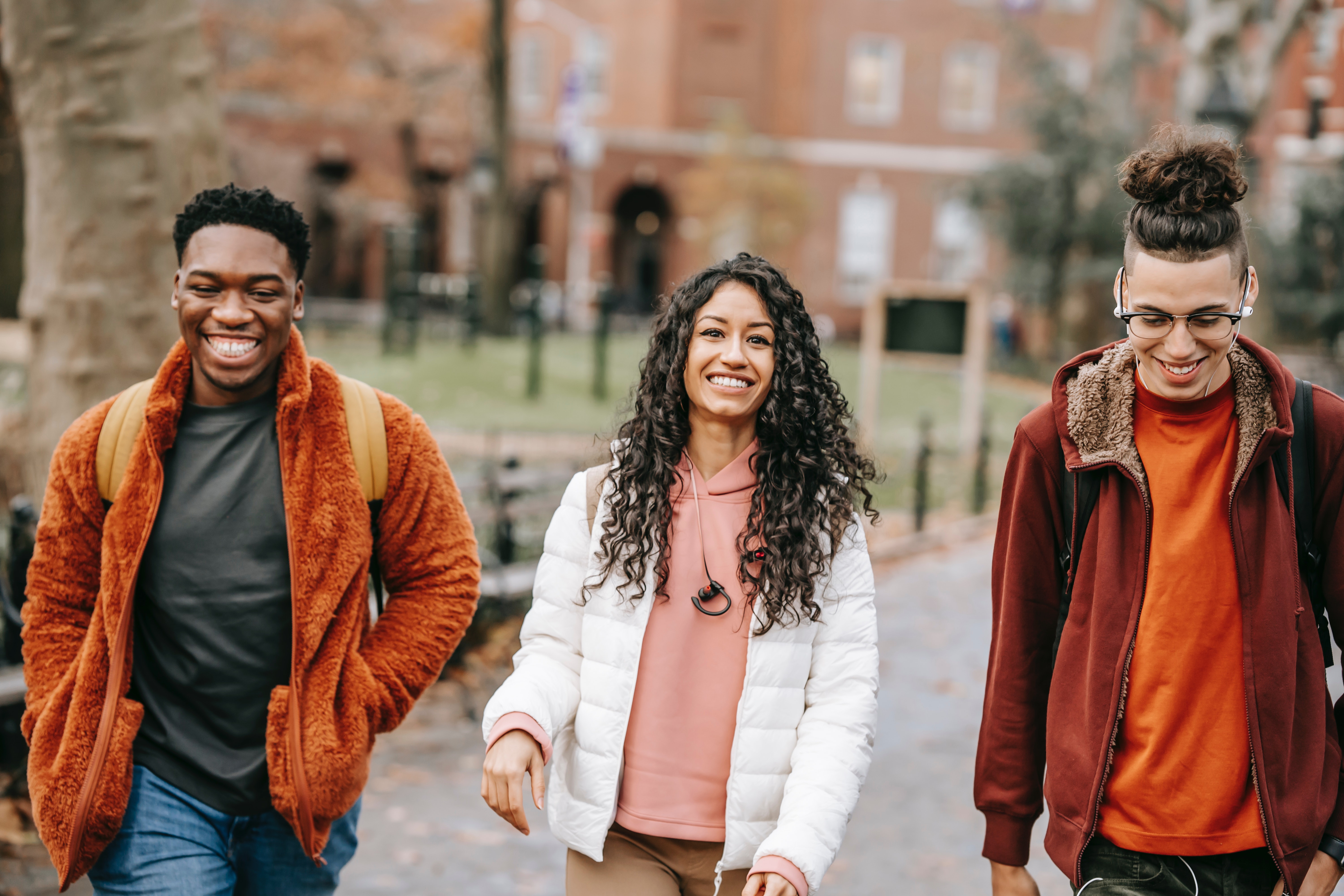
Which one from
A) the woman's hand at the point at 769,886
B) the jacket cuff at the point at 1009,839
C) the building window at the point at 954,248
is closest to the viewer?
the woman's hand at the point at 769,886

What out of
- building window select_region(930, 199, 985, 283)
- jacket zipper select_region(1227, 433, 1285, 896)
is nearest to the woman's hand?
jacket zipper select_region(1227, 433, 1285, 896)

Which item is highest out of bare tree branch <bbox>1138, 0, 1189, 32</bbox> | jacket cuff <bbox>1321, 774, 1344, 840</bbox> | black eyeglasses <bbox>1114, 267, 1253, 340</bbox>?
bare tree branch <bbox>1138, 0, 1189, 32</bbox>

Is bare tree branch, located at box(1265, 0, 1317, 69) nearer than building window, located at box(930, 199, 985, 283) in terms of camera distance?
Yes

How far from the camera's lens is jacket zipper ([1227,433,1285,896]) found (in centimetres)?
225

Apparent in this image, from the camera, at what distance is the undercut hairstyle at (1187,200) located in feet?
7.50

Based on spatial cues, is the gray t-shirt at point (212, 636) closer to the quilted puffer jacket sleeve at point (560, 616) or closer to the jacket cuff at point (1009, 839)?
Answer: the quilted puffer jacket sleeve at point (560, 616)

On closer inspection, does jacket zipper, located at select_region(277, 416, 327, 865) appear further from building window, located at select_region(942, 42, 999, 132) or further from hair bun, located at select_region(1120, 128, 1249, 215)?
building window, located at select_region(942, 42, 999, 132)

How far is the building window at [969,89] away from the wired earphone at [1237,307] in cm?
3854

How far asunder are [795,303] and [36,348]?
4093 mm

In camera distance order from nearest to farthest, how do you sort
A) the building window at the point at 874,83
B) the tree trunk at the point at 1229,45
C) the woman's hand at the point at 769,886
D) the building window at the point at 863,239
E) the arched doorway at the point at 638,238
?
the woman's hand at the point at 769,886 < the tree trunk at the point at 1229,45 < the building window at the point at 874,83 < the building window at the point at 863,239 < the arched doorway at the point at 638,238

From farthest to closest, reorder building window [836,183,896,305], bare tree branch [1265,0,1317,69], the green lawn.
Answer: building window [836,183,896,305]
bare tree branch [1265,0,1317,69]
the green lawn

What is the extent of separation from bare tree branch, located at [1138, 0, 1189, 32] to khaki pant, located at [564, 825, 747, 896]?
15860 mm

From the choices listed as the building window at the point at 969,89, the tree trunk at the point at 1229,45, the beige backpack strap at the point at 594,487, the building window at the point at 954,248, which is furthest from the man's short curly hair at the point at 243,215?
the building window at the point at 969,89

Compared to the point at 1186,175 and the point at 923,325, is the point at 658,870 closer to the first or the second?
the point at 1186,175
